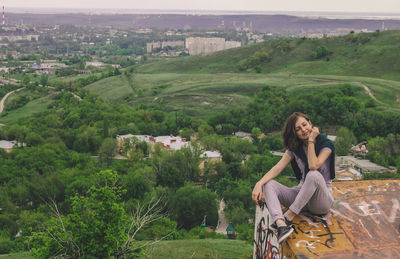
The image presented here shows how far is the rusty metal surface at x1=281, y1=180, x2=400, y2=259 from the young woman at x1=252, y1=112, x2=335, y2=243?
240mm

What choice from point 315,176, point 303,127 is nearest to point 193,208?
point 303,127

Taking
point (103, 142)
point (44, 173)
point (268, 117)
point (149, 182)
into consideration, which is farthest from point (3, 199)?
point (268, 117)

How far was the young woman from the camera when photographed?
23.0 ft

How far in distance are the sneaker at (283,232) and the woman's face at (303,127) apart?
1750 mm

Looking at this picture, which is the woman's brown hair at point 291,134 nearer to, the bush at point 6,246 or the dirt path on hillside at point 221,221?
the bush at point 6,246

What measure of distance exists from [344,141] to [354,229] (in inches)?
1936

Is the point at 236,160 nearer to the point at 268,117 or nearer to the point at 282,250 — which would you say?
the point at 268,117

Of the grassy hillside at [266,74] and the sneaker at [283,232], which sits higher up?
the sneaker at [283,232]

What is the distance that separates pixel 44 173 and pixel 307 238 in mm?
38192

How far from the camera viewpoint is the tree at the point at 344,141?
171ft

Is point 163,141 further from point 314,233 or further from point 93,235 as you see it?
point 314,233

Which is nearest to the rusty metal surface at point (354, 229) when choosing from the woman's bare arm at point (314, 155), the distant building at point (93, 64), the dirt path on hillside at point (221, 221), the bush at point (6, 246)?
the woman's bare arm at point (314, 155)

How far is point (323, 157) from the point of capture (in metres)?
7.30

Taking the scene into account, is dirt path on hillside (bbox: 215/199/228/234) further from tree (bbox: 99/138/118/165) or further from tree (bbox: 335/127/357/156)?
tree (bbox: 335/127/357/156)
